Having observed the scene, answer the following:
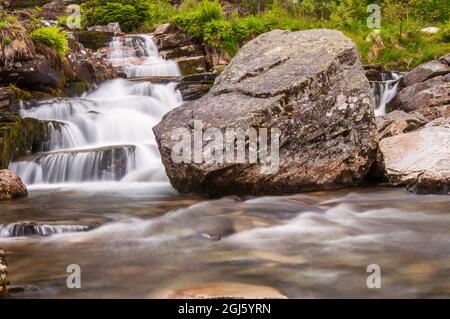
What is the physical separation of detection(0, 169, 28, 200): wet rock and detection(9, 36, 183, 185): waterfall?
1.16m

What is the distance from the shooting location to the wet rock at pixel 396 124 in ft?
31.3

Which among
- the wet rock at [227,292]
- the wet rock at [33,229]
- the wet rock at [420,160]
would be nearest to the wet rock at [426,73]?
the wet rock at [420,160]

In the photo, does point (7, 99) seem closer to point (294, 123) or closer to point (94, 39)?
point (294, 123)

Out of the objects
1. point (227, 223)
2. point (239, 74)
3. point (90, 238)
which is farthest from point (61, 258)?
point (239, 74)

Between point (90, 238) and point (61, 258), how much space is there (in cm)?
71

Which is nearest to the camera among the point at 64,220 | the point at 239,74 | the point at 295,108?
the point at 64,220

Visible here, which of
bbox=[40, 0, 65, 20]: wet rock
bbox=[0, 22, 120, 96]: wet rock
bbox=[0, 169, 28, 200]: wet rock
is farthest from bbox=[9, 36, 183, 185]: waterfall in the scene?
bbox=[40, 0, 65, 20]: wet rock

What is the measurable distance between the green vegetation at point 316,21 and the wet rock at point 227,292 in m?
17.7

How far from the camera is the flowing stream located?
3.82m

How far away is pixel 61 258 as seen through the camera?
459 cm

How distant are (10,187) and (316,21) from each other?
2164 cm

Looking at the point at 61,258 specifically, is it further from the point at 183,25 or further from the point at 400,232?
the point at 183,25

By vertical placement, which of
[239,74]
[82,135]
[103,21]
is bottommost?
[82,135]

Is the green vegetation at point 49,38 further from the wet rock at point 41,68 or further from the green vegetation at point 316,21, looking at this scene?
the green vegetation at point 316,21
